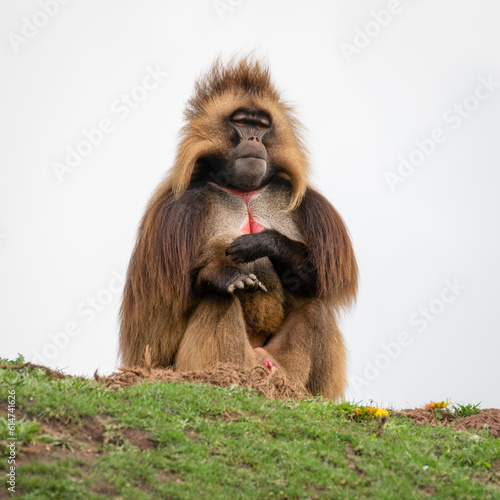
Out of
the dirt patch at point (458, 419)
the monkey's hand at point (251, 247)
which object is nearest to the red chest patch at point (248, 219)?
the monkey's hand at point (251, 247)

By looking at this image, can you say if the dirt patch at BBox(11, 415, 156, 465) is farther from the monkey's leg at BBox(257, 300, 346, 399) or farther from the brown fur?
the monkey's leg at BBox(257, 300, 346, 399)

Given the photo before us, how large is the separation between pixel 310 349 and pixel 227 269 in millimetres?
1513

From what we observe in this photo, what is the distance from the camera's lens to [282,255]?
886cm

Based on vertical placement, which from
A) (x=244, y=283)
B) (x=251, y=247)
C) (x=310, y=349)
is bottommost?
(x=310, y=349)

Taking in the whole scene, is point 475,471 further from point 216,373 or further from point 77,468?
point 77,468

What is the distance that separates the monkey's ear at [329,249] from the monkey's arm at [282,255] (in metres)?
0.12

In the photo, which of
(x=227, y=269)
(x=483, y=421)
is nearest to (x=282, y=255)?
(x=227, y=269)

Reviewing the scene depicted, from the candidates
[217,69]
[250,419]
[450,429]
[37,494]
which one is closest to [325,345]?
[450,429]

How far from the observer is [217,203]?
916 centimetres

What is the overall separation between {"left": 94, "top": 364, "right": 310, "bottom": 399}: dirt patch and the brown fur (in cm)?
A: 32

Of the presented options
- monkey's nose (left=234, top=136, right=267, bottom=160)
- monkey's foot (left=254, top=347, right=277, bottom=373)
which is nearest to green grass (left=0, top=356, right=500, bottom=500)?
monkey's foot (left=254, top=347, right=277, bottom=373)

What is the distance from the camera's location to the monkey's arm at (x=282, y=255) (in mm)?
8649

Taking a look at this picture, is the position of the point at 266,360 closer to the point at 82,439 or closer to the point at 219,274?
the point at 219,274

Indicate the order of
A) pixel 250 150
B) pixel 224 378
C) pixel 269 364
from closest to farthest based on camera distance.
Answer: pixel 224 378 → pixel 269 364 → pixel 250 150
